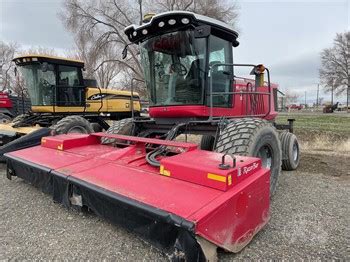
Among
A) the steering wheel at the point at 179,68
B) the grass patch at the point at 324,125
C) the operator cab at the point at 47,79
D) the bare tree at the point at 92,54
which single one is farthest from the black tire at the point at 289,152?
the bare tree at the point at 92,54

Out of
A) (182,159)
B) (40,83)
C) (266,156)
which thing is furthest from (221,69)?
(40,83)

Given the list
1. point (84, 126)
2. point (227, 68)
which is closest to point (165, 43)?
point (227, 68)

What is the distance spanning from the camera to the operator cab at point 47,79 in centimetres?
789

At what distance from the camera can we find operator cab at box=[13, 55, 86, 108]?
7.89 metres

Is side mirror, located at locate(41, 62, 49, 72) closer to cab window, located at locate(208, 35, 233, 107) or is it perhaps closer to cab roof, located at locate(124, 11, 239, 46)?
cab roof, located at locate(124, 11, 239, 46)

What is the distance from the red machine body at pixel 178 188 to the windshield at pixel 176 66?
3.51ft

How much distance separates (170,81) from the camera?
14.6 feet

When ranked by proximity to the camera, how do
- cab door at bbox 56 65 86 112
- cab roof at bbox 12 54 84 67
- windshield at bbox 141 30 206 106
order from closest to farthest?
windshield at bbox 141 30 206 106, cab roof at bbox 12 54 84 67, cab door at bbox 56 65 86 112

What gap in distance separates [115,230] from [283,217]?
1.84 meters

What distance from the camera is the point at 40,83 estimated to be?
803cm

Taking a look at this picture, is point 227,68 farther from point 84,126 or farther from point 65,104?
point 65,104

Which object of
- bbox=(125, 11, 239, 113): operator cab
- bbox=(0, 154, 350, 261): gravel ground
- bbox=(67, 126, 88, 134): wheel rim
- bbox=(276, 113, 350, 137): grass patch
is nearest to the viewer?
bbox=(0, 154, 350, 261): gravel ground

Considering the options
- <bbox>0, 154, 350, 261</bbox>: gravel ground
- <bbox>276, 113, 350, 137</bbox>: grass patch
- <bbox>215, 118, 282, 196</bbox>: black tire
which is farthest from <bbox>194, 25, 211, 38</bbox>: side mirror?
<bbox>276, 113, 350, 137</bbox>: grass patch

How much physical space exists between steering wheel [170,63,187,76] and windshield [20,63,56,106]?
488 cm
